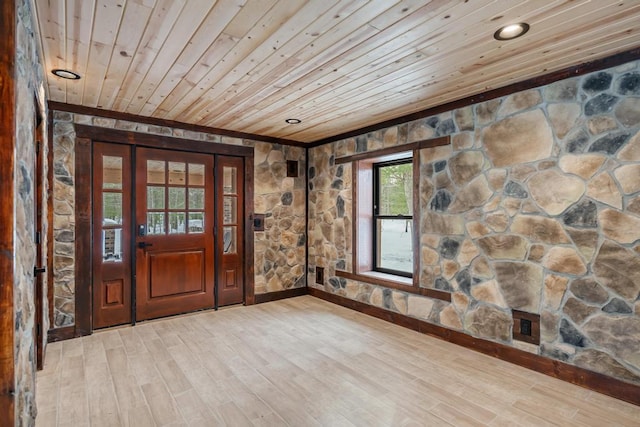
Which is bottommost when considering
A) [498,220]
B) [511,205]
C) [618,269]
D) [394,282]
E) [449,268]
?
[394,282]

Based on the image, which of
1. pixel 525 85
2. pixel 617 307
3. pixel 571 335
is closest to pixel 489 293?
pixel 571 335

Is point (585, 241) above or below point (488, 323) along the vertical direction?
above

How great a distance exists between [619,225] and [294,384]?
8.71ft

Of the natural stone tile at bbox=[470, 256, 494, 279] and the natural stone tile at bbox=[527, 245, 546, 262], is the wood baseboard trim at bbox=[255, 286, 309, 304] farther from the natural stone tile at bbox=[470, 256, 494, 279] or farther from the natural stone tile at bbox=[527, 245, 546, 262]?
the natural stone tile at bbox=[527, 245, 546, 262]

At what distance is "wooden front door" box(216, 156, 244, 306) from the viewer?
14.8 ft

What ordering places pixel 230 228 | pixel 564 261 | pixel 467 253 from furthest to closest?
pixel 230 228 < pixel 467 253 < pixel 564 261

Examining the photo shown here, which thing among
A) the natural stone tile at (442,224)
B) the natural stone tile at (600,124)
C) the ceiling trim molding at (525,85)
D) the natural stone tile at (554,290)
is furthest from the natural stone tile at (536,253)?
the ceiling trim molding at (525,85)

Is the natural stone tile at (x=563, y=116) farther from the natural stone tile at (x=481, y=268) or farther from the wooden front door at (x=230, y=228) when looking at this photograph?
the wooden front door at (x=230, y=228)

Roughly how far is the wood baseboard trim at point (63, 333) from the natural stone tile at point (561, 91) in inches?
196

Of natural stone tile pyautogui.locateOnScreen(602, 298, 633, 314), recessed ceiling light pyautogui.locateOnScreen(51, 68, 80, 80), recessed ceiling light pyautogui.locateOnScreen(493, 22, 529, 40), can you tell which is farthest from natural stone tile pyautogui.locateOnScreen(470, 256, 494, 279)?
recessed ceiling light pyautogui.locateOnScreen(51, 68, 80, 80)

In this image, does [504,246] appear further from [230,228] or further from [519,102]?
[230,228]

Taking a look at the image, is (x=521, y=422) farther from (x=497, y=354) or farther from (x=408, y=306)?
(x=408, y=306)

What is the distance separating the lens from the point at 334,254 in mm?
4895

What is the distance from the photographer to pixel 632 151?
2.35 metres
